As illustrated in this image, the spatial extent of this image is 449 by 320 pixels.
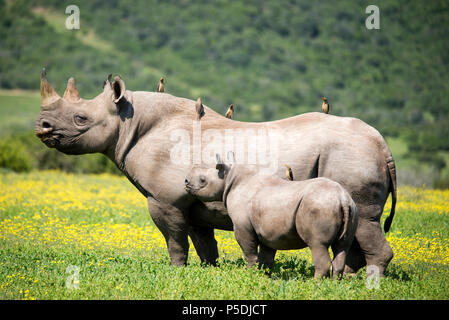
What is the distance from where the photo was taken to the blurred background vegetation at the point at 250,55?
83875mm

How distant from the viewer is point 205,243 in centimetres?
1009

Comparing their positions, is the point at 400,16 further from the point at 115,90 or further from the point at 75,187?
the point at 115,90

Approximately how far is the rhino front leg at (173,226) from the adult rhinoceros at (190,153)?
1 cm

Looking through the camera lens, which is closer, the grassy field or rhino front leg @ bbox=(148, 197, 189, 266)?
the grassy field

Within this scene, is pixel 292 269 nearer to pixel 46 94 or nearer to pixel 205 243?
pixel 205 243

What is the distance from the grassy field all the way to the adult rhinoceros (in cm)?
52

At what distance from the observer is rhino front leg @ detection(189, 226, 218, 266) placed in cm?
1007

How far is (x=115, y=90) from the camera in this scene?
31.6ft

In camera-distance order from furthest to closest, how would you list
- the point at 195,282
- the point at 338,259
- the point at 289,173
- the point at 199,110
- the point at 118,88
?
the point at 199,110 → the point at 118,88 → the point at 289,173 → the point at 195,282 → the point at 338,259

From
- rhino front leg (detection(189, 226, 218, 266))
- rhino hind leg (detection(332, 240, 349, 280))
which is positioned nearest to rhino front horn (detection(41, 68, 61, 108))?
rhino front leg (detection(189, 226, 218, 266))

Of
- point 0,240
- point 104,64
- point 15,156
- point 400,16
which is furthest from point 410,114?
point 0,240

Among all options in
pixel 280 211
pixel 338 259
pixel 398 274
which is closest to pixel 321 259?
pixel 338 259

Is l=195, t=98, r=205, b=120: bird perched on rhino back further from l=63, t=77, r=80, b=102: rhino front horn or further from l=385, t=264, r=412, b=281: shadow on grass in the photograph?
l=385, t=264, r=412, b=281: shadow on grass

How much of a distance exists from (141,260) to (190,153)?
2.16 metres
